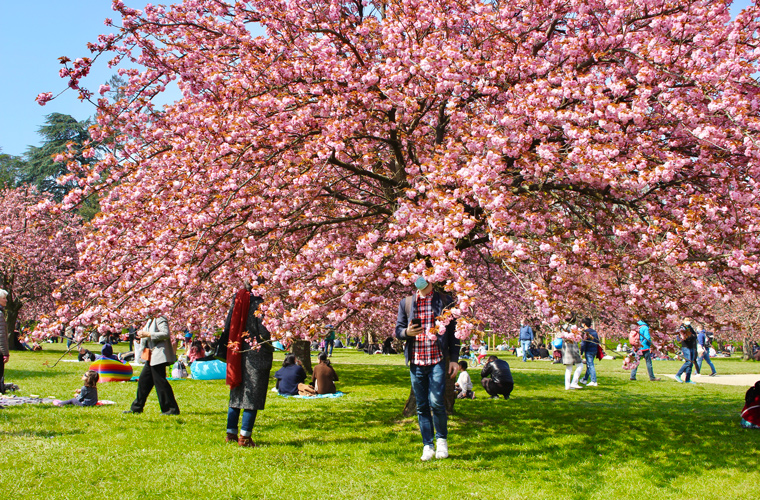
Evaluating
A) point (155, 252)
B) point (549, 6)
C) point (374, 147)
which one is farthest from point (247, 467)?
point (549, 6)

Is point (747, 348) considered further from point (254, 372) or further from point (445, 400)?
point (254, 372)

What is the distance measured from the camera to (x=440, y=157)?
271 inches

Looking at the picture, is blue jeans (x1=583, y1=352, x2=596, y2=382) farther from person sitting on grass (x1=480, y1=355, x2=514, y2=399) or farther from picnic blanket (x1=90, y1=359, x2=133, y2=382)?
picnic blanket (x1=90, y1=359, x2=133, y2=382)

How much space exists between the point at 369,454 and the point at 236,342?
195cm

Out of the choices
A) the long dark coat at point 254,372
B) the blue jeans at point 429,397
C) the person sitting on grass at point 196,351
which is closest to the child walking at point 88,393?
the long dark coat at point 254,372

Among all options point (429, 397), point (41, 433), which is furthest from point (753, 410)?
point (41, 433)

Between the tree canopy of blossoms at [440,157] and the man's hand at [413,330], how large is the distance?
1.81ft

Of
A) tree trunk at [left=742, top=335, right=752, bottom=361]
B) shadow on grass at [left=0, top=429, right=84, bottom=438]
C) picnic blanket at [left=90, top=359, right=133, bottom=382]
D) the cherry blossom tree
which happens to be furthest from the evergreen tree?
tree trunk at [left=742, top=335, right=752, bottom=361]

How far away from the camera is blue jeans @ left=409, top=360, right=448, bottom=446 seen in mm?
6021

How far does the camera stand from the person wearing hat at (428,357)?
19.7 ft

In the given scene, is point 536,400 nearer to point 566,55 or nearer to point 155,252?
point 566,55

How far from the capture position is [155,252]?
743cm

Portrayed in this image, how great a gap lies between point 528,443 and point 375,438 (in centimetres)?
191

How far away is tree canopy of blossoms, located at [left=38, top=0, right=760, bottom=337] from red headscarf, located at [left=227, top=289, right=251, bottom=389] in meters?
0.39
